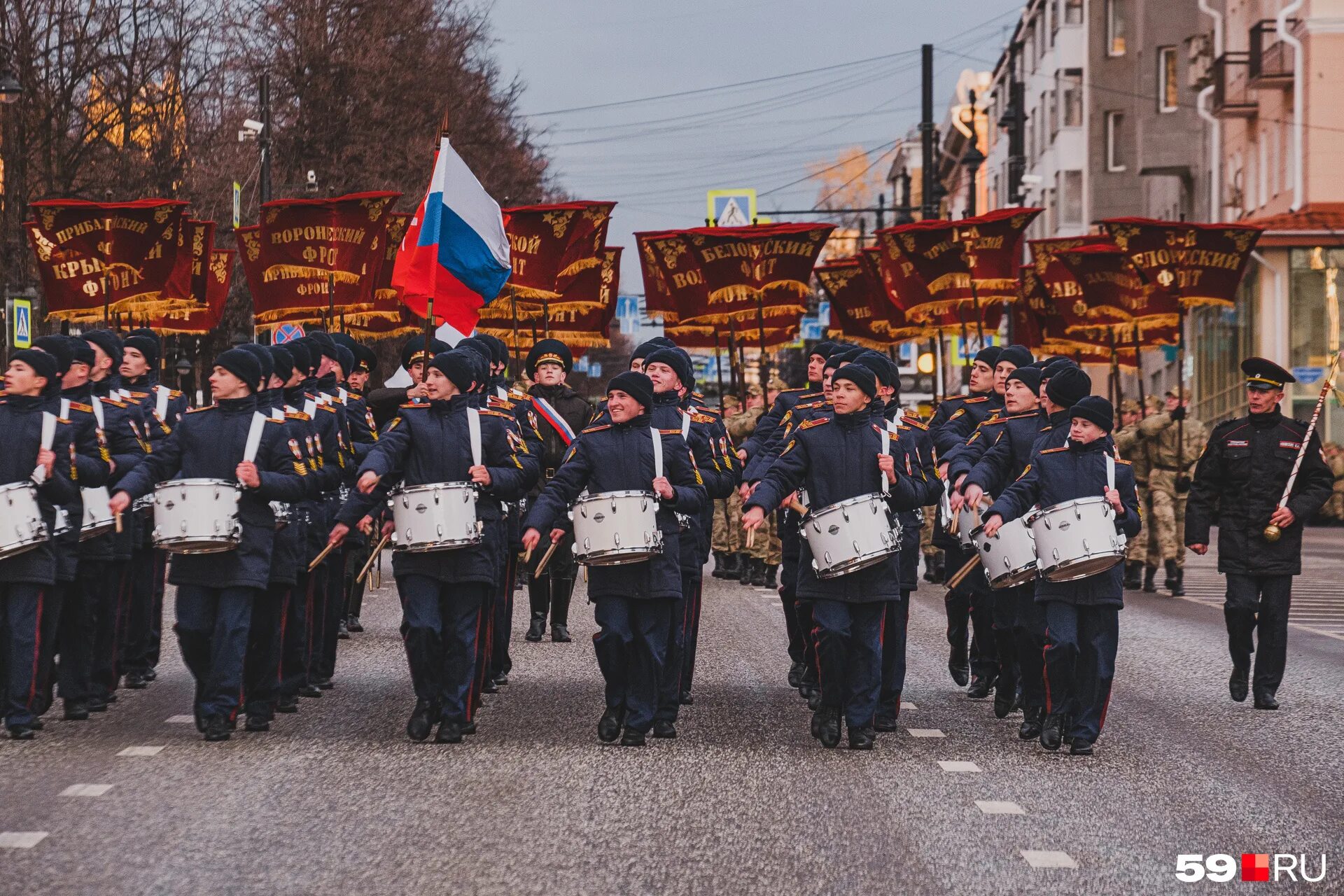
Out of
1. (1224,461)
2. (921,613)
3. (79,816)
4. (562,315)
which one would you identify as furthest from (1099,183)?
(79,816)

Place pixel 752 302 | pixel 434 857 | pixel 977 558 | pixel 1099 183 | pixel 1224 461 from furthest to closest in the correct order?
pixel 1099 183 → pixel 752 302 → pixel 1224 461 → pixel 977 558 → pixel 434 857

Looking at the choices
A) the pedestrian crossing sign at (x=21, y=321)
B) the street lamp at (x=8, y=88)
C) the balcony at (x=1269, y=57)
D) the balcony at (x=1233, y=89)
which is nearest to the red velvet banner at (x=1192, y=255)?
the pedestrian crossing sign at (x=21, y=321)

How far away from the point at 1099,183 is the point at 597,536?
5479 centimetres

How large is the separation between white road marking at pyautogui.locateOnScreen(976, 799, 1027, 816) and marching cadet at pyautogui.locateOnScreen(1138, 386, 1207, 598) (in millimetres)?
13068

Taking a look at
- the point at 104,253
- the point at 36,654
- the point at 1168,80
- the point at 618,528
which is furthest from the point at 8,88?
the point at 1168,80

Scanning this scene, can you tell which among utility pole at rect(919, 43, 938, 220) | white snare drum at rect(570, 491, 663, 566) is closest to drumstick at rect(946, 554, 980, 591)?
white snare drum at rect(570, 491, 663, 566)

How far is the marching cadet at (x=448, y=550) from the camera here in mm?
10938

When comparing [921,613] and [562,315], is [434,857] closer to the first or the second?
[921,613]

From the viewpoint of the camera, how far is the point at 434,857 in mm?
7879

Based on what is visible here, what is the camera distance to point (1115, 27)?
62.8m

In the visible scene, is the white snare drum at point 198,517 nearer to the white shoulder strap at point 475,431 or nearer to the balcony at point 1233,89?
the white shoulder strap at point 475,431

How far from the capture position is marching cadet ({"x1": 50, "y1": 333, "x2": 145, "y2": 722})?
458 inches

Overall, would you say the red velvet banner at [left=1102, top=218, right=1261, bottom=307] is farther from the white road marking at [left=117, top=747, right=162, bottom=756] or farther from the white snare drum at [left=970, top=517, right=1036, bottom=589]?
the white road marking at [left=117, top=747, right=162, bottom=756]

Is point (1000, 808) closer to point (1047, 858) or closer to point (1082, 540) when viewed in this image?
point (1047, 858)
